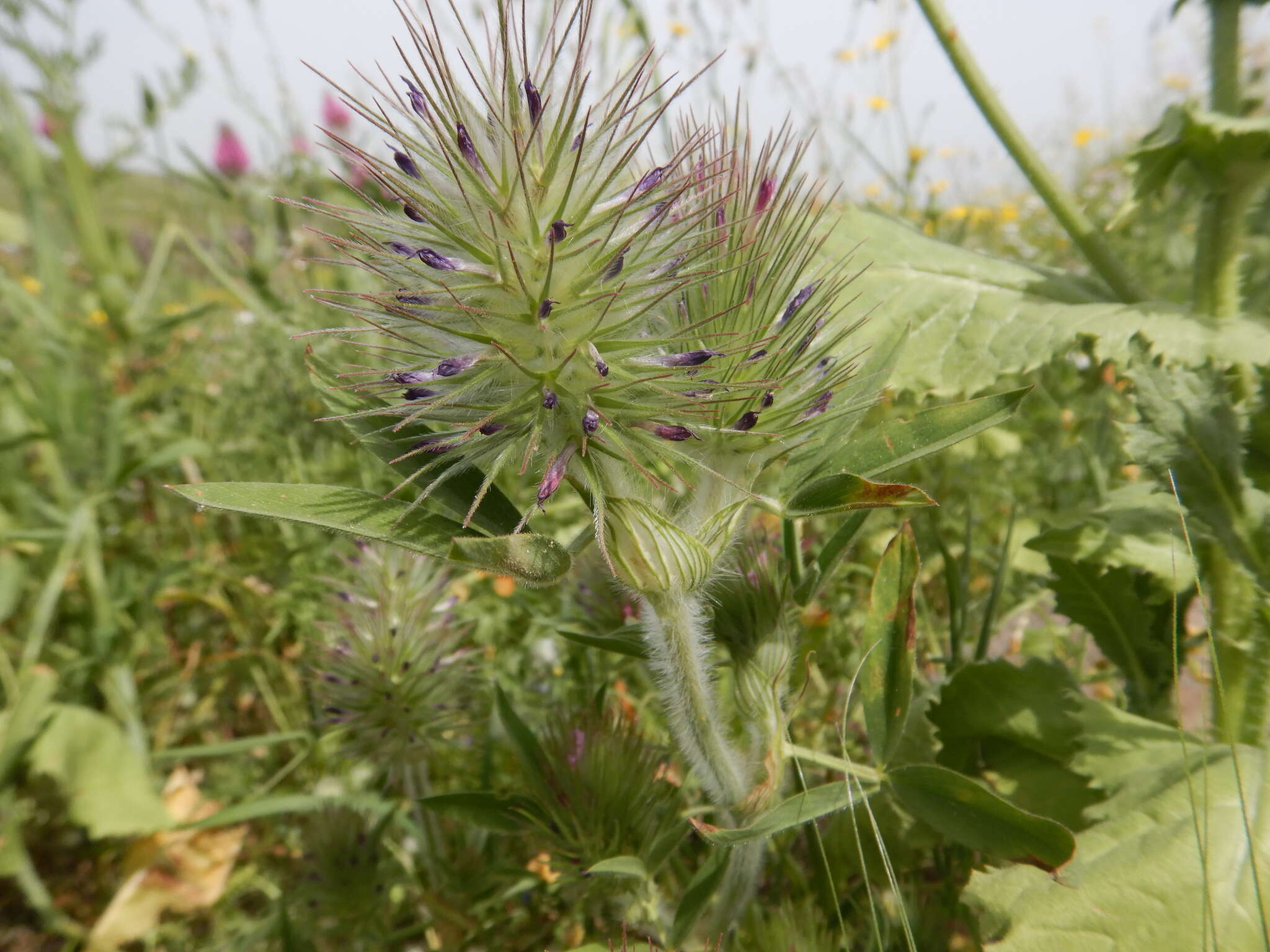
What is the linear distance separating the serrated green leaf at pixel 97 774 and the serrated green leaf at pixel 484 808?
4.21 feet

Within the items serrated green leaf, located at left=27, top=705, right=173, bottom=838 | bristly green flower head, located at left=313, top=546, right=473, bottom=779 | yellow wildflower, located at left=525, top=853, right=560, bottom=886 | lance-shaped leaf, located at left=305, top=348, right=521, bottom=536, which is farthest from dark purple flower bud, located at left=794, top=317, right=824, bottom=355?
serrated green leaf, located at left=27, top=705, right=173, bottom=838

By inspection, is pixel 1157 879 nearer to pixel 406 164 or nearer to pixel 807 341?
pixel 807 341

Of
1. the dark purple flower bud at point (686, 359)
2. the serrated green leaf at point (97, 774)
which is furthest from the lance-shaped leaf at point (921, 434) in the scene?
the serrated green leaf at point (97, 774)

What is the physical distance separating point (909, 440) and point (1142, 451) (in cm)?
62

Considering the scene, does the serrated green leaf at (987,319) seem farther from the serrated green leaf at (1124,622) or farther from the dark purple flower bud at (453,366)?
the dark purple flower bud at (453,366)

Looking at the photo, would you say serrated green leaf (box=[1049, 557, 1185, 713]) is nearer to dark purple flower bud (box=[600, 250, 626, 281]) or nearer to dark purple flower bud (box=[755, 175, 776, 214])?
dark purple flower bud (box=[755, 175, 776, 214])

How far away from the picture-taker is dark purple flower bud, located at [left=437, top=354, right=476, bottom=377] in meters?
0.95

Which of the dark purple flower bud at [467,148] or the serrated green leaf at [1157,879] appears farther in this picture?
the serrated green leaf at [1157,879]

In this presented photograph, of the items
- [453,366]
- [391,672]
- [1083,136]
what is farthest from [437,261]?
[1083,136]

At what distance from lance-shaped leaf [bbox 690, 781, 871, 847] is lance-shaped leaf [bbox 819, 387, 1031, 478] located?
1.44 ft

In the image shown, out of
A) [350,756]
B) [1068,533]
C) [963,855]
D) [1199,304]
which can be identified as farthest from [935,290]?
[350,756]

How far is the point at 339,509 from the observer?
1.00 meters

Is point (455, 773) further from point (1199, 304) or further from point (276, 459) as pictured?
point (1199, 304)

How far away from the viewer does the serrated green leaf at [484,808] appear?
4.36 ft
